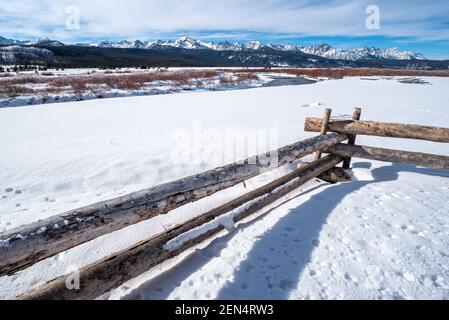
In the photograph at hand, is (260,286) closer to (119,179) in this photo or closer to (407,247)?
(407,247)

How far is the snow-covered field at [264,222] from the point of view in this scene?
2715 millimetres

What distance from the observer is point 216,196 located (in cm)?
513

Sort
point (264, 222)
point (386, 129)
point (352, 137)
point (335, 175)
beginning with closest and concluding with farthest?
point (264, 222), point (386, 129), point (335, 175), point (352, 137)

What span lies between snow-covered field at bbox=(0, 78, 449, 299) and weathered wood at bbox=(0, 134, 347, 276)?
683mm

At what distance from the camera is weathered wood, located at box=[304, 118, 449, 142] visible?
196 inches

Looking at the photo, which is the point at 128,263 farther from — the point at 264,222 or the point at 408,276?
the point at 408,276

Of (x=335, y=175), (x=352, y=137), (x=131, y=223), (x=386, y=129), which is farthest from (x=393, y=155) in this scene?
(x=131, y=223)

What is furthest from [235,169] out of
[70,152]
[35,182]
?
[70,152]

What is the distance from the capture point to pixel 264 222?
3.91 meters

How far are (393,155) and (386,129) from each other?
52 centimetres

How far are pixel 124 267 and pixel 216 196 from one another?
8.56ft

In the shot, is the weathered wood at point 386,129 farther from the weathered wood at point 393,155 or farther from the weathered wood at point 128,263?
the weathered wood at point 128,263

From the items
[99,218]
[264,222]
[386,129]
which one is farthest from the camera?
[386,129]
